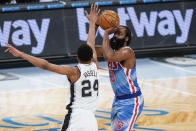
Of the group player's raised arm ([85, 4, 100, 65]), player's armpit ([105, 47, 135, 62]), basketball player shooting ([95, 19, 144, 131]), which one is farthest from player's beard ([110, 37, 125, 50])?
player's raised arm ([85, 4, 100, 65])

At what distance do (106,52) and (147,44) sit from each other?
745 cm

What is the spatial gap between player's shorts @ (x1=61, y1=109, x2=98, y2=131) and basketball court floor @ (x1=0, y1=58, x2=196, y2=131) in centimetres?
259

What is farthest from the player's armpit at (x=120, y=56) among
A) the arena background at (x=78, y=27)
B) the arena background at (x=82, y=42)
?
the arena background at (x=78, y=27)

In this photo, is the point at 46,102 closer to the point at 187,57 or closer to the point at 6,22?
the point at 6,22

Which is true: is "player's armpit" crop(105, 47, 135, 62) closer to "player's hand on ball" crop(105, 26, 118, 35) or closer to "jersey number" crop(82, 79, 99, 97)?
"player's hand on ball" crop(105, 26, 118, 35)

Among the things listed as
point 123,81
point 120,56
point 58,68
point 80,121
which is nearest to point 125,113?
point 123,81

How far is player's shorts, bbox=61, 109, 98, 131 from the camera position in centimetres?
547

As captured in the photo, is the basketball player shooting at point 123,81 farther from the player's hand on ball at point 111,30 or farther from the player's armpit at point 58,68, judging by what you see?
the player's armpit at point 58,68

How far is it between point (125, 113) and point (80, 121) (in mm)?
872

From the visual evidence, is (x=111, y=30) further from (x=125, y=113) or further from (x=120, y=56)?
(x=125, y=113)

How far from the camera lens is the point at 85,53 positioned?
5.44 metres

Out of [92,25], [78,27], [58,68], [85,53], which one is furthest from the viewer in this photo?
[78,27]

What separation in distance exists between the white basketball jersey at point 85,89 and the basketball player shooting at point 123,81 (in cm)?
64

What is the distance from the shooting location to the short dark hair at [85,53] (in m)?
5.40
